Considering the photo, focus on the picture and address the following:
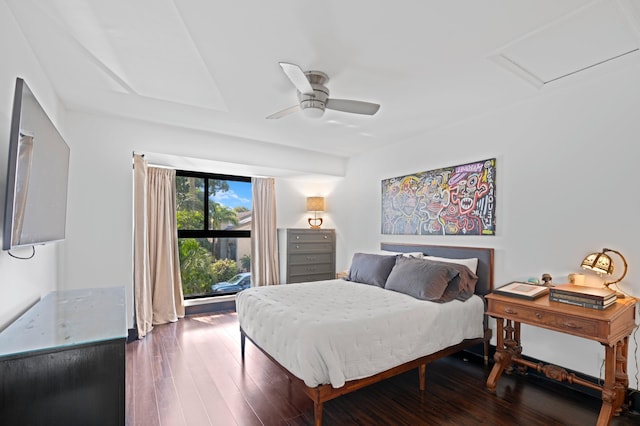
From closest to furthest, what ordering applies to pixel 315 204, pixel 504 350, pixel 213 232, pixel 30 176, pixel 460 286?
pixel 30 176 → pixel 504 350 → pixel 460 286 → pixel 213 232 → pixel 315 204

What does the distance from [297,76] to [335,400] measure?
2.31m

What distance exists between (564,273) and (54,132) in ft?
12.8

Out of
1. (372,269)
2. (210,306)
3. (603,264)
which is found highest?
(603,264)

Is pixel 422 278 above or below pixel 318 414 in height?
above

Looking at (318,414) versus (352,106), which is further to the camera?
(352,106)

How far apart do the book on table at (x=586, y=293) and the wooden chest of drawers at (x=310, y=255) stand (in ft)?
11.0

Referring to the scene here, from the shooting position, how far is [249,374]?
9.03 ft

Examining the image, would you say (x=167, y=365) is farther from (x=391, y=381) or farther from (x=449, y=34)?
(x=449, y=34)

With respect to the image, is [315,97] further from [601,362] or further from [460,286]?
[601,362]

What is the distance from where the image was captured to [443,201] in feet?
11.8

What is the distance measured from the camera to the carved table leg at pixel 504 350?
2.54 metres

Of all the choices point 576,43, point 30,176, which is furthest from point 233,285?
point 576,43

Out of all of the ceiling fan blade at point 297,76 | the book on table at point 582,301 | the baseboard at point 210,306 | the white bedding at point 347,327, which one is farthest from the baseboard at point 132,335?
the book on table at point 582,301

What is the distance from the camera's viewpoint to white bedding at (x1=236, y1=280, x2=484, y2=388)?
1.96 m
